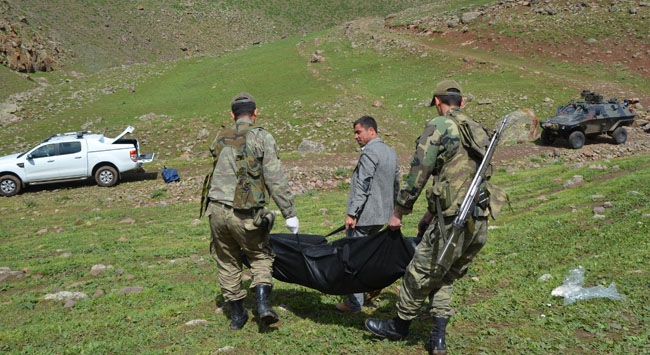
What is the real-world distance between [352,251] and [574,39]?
36137 mm

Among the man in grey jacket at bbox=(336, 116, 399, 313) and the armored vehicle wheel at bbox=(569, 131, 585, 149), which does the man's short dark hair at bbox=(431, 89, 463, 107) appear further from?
the armored vehicle wheel at bbox=(569, 131, 585, 149)

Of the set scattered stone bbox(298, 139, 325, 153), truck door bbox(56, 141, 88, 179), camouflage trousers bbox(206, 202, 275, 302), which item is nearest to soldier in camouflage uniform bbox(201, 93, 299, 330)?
camouflage trousers bbox(206, 202, 275, 302)

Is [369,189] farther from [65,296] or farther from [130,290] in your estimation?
[65,296]

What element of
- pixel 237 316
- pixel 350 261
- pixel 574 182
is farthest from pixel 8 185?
pixel 574 182

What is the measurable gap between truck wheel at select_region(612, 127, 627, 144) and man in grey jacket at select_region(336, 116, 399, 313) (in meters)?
19.6

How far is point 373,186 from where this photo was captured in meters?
5.42

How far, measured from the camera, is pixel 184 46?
54.6 meters

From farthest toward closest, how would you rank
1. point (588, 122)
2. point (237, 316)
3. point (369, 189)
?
point (588, 122), point (369, 189), point (237, 316)

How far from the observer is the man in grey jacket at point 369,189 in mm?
5348

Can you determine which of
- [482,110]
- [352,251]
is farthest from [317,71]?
[352,251]

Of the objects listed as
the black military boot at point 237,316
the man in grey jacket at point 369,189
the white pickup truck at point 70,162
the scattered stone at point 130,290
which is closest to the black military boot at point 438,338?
the man in grey jacket at point 369,189

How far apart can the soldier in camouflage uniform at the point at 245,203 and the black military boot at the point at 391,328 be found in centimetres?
100

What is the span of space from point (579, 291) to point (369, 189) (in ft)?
8.67

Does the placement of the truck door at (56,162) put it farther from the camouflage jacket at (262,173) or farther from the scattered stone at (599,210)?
the scattered stone at (599,210)
